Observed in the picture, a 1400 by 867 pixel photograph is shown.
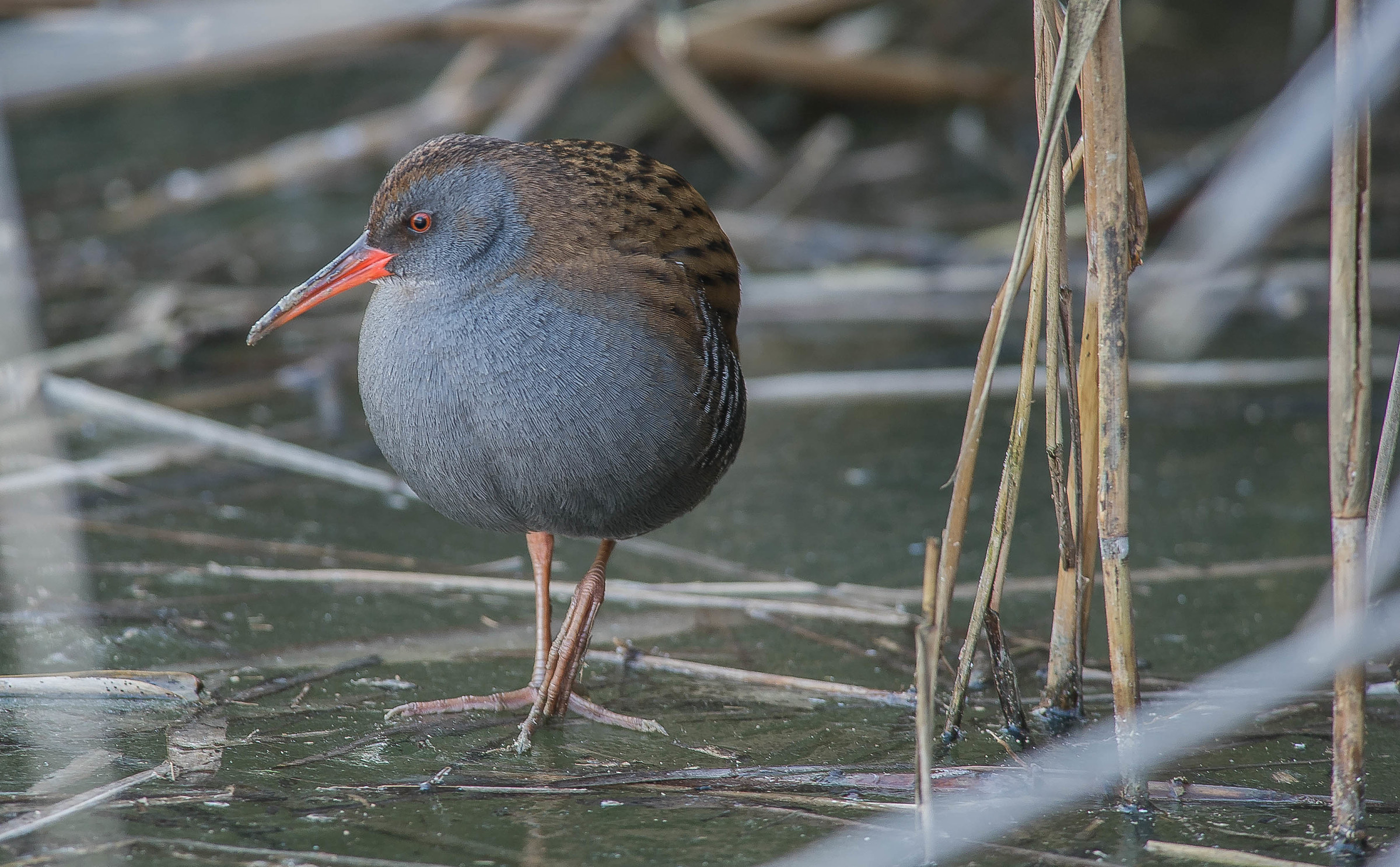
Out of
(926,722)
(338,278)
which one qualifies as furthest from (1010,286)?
(338,278)

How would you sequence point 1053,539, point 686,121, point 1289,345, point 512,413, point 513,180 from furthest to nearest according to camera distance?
1. point 686,121
2. point 1289,345
3. point 1053,539
4. point 513,180
5. point 512,413

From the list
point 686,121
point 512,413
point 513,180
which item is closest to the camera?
point 512,413

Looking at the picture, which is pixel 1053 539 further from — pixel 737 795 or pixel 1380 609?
pixel 737 795

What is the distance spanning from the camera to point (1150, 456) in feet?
11.7

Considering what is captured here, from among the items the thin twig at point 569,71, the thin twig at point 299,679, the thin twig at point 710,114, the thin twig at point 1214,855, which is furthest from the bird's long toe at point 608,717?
the thin twig at point 710,114

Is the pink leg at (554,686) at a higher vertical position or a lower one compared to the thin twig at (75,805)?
higher

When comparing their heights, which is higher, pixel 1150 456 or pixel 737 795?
pixel 1150 456

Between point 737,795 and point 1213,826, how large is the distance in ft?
2.14

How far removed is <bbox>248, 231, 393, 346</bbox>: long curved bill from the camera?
7.84 feet

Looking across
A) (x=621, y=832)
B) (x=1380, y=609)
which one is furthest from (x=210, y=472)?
(x=1380, y=609)

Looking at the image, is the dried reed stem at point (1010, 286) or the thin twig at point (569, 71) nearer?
the dried reed stem at point (1010, 286)

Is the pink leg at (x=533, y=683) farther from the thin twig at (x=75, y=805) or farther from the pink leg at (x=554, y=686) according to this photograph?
the thin twig at (x=75, y=805)

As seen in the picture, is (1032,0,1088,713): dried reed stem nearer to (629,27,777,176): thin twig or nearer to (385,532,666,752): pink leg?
(385,532,666,752): pink leg

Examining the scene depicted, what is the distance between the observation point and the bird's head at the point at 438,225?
2.33 metres
